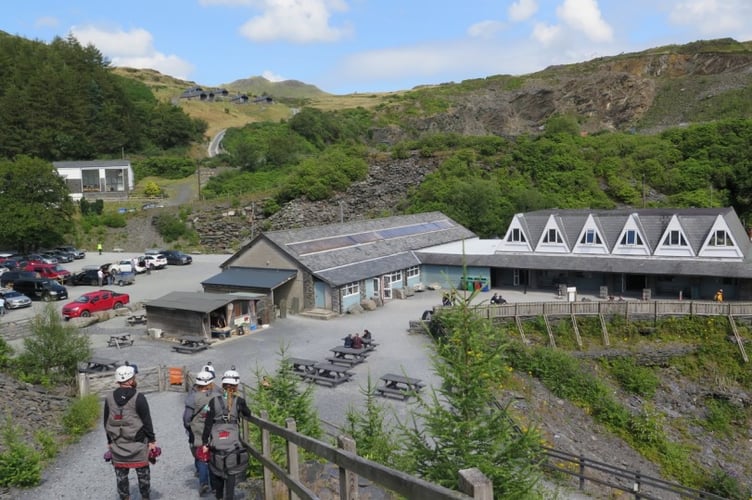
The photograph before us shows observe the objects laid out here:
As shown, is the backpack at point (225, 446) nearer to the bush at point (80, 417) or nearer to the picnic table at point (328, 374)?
the bush at point (80, 417)

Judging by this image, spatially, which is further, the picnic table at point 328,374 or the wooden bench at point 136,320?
the wooden bench at point 136,320

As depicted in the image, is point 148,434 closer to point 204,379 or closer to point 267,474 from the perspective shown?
point 204,379

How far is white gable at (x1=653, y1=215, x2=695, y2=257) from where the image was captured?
3528 cm

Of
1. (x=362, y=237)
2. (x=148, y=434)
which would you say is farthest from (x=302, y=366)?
(x=362, y=237)

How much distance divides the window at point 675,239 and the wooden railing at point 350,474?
33.1 meters

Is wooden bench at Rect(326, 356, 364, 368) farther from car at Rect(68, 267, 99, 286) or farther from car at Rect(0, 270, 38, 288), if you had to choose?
car at Rect(0, 270, 38, 288)

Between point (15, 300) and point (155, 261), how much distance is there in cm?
1419

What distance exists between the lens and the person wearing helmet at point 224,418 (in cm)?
802

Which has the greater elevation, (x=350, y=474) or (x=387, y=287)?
(x=350, y=474)

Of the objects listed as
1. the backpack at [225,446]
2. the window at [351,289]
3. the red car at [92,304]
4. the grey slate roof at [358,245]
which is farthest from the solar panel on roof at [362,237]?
the backpack at [225,446]

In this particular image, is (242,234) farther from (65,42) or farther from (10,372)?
(65,42)

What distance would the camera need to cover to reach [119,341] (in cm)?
2781

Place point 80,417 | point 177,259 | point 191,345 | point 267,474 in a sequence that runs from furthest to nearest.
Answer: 1. point 177,259
2. point 191,345
3. point 80,417
4. point 267,474

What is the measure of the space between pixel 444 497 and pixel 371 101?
139 m
